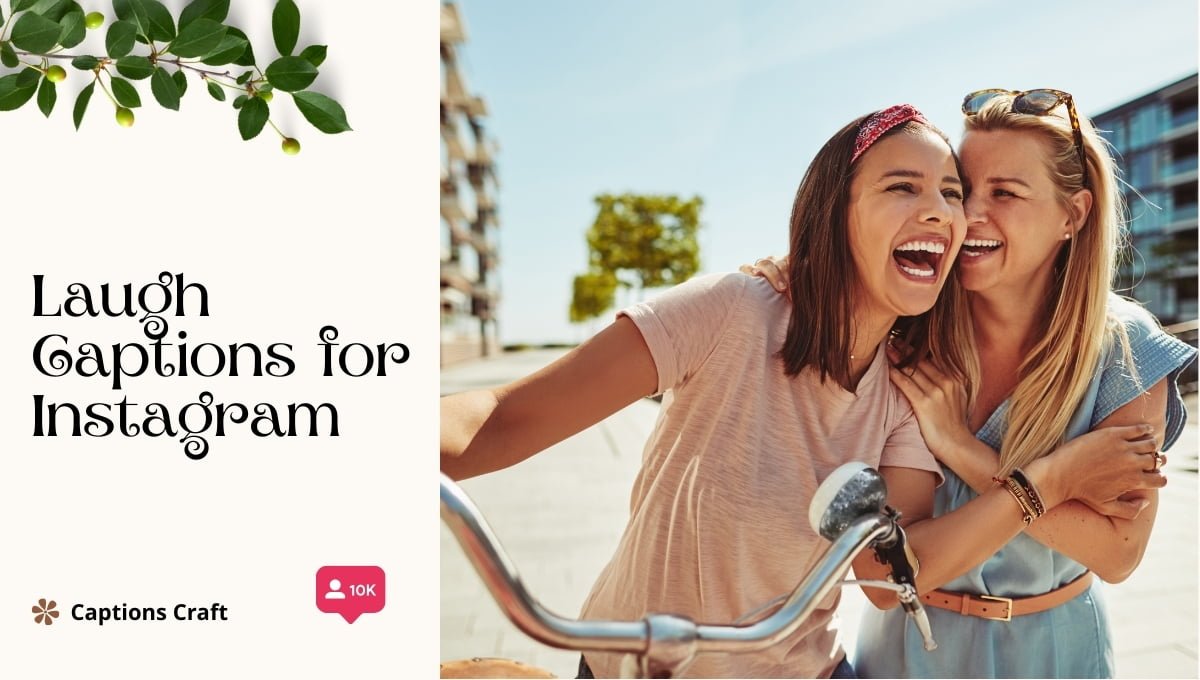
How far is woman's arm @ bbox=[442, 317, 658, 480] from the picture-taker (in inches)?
45.3

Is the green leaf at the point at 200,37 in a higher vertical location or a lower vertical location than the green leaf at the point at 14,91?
higher

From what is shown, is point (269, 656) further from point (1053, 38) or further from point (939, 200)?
point (1053, 38)

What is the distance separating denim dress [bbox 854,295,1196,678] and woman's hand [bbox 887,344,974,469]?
49 millimetres

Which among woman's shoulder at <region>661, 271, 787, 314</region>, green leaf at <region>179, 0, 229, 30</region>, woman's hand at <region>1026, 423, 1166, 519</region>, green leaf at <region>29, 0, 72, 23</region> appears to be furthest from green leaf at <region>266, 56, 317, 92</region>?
woman's hand at <region>1026, 423, 1166, 519</region>

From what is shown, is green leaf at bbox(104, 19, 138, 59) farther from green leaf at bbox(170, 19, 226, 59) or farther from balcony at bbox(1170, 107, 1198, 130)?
balcony at bbox(1170, 107, 1198, 130)

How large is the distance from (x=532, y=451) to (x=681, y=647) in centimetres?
44

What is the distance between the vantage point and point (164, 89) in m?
1.45

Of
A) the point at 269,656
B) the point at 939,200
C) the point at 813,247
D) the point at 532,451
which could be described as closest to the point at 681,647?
the point at 532,451

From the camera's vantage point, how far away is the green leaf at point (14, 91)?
1.43 metres

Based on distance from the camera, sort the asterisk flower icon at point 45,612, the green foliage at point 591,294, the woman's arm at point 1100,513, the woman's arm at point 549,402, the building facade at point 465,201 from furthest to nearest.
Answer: the building facade at point 465,201, the green foliage at point 591,294, the asterisk flower icon at point 45,612, the woman's arm at point 1100,513, the woman's arm at point 549,402

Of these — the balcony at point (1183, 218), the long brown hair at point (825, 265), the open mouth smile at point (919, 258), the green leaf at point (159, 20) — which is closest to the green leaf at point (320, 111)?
the green leaf at point (159, 20)

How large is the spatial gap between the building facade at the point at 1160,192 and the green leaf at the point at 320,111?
1.39 metres

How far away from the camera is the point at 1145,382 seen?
1388 mm

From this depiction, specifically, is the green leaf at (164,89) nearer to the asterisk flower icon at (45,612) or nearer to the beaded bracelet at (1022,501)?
the asterisk flower icon at (45,612)
